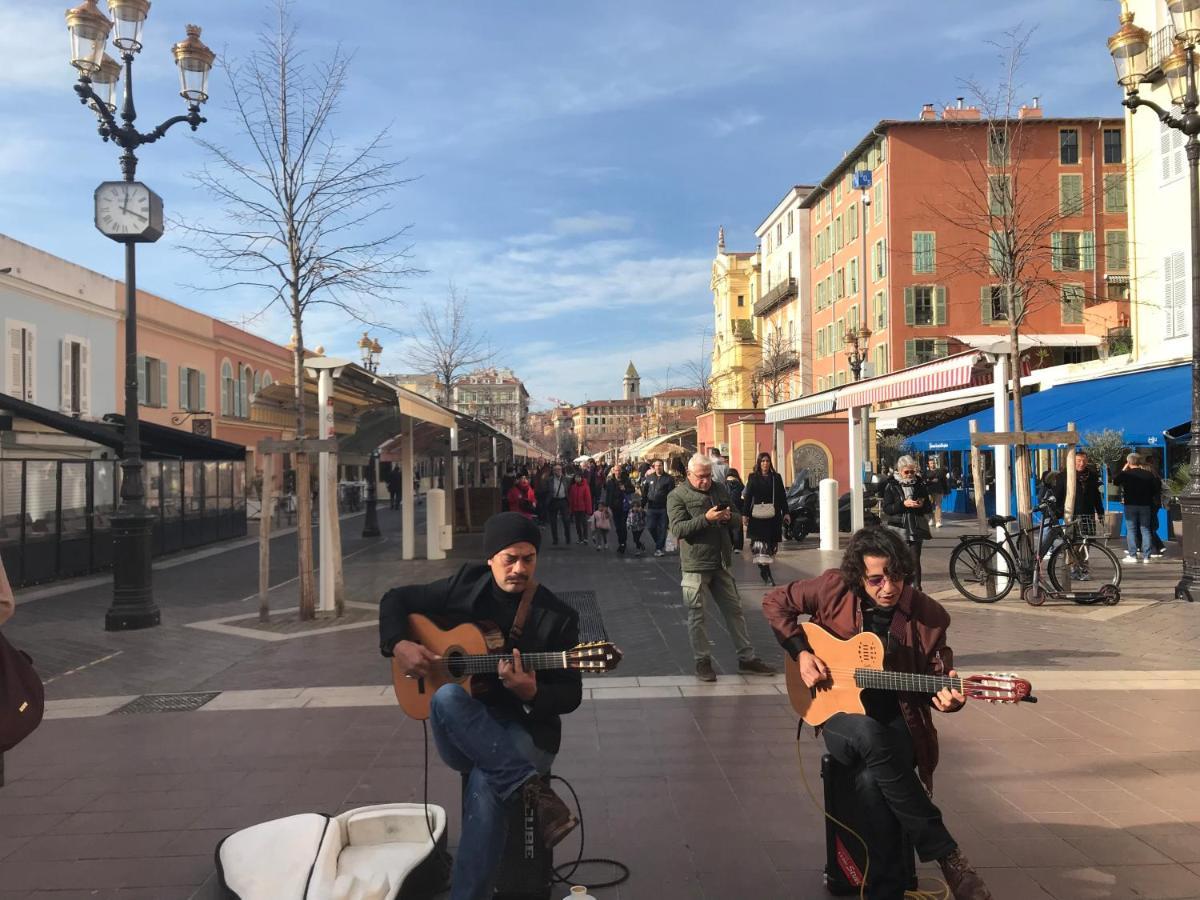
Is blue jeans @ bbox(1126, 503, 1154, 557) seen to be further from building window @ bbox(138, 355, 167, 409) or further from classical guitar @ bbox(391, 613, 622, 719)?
building window @ bbox(138, 355, 167, 409)

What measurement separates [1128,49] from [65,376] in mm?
23435

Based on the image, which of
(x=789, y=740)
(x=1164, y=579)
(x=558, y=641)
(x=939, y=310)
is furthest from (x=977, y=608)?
(x=939, y=310)

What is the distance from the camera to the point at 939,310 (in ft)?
136

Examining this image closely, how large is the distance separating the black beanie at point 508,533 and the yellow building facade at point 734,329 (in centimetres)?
6559

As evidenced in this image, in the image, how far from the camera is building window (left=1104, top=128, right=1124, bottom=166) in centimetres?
3997

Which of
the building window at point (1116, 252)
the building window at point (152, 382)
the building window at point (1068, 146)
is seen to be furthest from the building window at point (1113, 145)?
the building window at point (152, 382)

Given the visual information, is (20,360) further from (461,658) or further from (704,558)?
(461,658)

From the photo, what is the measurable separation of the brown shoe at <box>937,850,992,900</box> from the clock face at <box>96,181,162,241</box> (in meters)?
10.2

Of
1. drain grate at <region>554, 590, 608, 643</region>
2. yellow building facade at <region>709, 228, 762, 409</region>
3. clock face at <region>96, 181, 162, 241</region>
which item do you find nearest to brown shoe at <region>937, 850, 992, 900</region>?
drain grate at <region>554, 590, 608, 643</region>

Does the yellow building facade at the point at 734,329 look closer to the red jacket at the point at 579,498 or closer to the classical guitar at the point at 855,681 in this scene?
the red jacket at the point at 579,498

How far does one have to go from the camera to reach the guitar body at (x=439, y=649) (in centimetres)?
339

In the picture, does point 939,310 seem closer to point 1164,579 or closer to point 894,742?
point 1164,579

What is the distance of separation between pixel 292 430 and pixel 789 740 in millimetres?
37088

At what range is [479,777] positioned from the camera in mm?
3178
